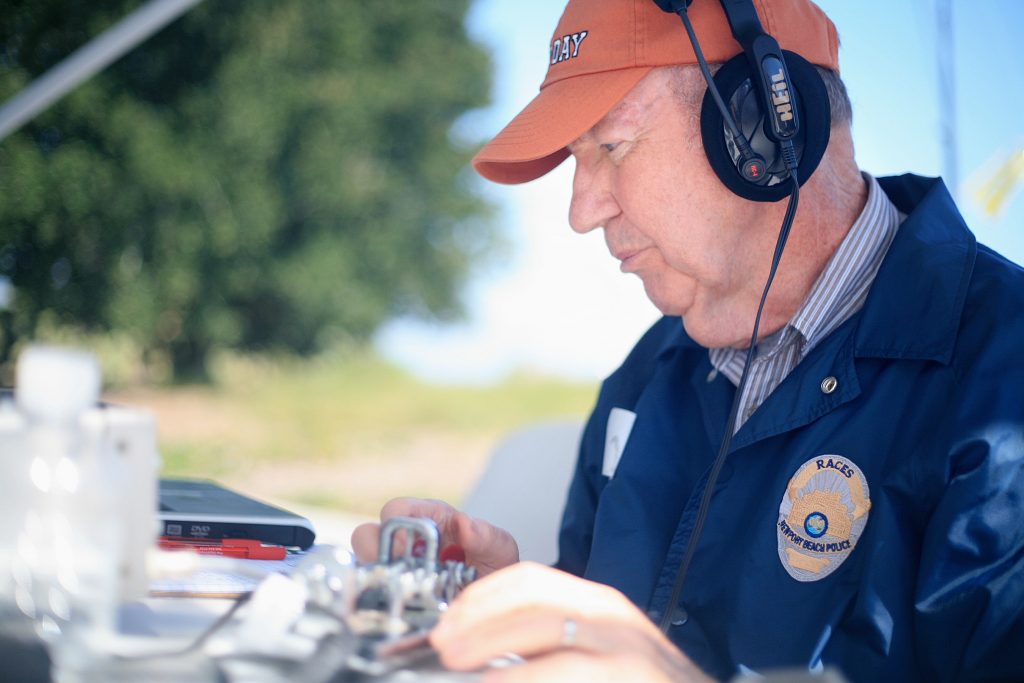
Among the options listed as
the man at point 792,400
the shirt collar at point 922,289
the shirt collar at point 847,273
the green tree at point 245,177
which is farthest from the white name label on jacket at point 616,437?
the green tree at point 245,177

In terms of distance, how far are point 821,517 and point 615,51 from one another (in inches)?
25.8

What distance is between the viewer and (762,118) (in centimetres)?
132

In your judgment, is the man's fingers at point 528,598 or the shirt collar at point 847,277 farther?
the shirt collar at point 847,277

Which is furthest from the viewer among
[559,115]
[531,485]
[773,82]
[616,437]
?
[531,485]

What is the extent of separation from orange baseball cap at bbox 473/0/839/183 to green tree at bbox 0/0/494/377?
6921 millimetres

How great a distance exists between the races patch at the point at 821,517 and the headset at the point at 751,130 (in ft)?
0.37

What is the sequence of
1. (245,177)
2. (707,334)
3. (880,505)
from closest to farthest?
(880,505)
(707,334)
(245,177)

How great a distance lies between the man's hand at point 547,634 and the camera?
2.20 feet

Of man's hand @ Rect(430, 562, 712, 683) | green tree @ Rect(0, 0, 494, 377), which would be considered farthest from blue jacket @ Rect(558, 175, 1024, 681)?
green tree @ Rect(0, 0, 494, 377)

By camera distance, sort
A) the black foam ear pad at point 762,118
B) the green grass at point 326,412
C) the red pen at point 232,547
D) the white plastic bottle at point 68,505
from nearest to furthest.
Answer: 1. the white plastic bottle at point 68,505
2. the red pen at point 232,547
3. the black foam ear pad at point 762,118
4. the green grass at point 326,412

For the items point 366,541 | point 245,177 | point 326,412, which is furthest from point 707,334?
point 326,412

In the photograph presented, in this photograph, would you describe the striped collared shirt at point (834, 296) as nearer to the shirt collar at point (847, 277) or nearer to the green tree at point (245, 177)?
the shirt collar at point (847, 277)

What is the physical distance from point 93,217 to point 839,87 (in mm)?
8106

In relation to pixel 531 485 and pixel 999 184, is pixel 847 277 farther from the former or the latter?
pixel 999 184
